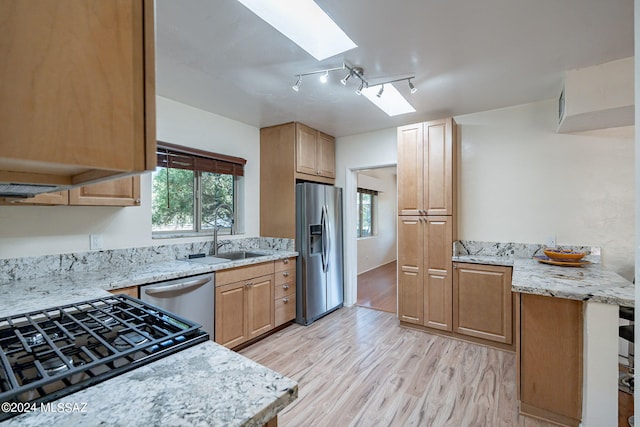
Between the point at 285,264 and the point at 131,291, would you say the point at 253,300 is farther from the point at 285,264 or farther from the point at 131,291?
the point at 131,291

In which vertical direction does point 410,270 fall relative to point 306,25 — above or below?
below

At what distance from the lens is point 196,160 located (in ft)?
9.87

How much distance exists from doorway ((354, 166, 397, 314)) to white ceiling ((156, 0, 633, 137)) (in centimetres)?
300

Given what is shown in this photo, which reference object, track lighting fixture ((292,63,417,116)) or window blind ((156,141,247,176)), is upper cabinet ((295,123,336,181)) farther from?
track lighting fixture ((292,63,417,116))

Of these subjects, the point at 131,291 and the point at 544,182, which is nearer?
the point at 131,291

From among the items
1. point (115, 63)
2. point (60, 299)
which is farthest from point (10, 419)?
point (60, 299)

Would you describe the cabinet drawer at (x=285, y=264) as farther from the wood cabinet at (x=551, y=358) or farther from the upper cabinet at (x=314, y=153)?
the wood cabinet at (x=551, y=358)

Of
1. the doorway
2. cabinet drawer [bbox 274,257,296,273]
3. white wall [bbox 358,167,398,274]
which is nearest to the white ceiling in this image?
cabinet drawer [bbox 274,257,296,273]

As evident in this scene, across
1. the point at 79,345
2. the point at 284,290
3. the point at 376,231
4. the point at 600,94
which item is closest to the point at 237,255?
the point at 284,290

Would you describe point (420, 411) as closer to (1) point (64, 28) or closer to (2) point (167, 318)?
(2) point (167, 318)

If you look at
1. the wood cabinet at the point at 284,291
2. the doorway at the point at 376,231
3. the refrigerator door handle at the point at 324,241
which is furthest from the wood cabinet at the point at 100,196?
the doorway at the point at 376,231

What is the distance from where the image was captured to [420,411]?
1928 millimetres

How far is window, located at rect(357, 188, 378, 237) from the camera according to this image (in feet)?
21.4

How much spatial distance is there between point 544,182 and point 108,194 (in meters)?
3.91
